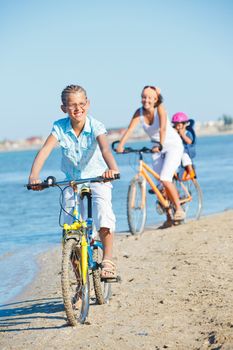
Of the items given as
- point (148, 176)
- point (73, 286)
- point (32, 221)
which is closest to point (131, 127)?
point (148, 176)

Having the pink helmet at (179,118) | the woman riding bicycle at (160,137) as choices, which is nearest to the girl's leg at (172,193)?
the woman riding bicycle at (160,137)

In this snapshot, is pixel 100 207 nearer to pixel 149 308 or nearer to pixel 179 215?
pixel 149 308

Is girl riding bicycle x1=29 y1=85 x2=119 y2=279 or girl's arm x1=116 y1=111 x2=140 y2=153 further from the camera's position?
girl's arm x1=116 y1=111 x2=140 y2=153

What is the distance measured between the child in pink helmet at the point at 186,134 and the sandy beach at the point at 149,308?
3.32 metres

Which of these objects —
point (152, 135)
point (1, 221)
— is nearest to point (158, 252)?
point (152, 135)

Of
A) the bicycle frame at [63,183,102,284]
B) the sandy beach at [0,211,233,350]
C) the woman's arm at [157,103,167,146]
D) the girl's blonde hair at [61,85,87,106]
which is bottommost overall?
the sandy beach at [0,211,233,350]

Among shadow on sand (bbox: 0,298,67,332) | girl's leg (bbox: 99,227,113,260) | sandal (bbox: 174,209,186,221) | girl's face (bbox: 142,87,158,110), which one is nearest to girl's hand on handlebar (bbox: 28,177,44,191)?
girl's leg (bbox: 99,227,113,260)

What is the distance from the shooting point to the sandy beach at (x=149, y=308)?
6027mm

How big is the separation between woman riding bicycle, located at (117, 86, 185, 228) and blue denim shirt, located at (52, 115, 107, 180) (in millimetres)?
4586

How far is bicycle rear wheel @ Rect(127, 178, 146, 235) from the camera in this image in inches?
477

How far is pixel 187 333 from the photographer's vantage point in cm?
603

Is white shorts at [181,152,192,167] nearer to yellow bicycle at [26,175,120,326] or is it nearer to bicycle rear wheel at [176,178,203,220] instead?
bicycle rear wheel at [176,178,203,220]

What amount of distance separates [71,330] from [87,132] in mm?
1571

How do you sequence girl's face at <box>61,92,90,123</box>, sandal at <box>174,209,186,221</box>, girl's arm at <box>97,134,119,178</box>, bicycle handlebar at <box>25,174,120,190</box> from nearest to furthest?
1. bicycle handlebar at <box>25,174,120,190</box>
2. girl's arm at <box>97,134,119,178</box>
3. girl's face at <box>61,92,90,123</box>
4. sandal at <box>174,209,186,221</box>
